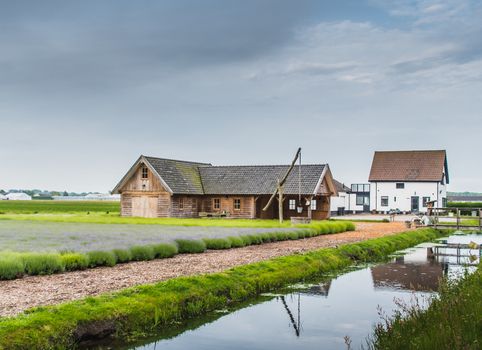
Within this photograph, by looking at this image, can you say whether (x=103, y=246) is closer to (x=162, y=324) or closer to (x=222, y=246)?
(x=222, y=246)

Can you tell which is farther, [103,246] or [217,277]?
[103,246]

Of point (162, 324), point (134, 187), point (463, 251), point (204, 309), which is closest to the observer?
point (162, 324)

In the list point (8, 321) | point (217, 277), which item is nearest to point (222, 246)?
point (217, 277)

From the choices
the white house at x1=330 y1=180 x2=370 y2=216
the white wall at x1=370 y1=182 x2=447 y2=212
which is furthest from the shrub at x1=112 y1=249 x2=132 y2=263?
the white house at x1=330 y1=180 x2=370 y2=216

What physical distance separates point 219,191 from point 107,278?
38537 mm

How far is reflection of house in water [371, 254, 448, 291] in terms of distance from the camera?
19066 mm

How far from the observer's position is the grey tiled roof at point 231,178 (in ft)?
175

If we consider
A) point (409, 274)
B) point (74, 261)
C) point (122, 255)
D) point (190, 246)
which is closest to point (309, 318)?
point (409, 274)

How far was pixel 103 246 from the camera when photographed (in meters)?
22.0

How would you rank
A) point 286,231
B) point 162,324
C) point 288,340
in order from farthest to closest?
point 286,231
point 162,324
point 288,340

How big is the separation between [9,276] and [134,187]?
122ft

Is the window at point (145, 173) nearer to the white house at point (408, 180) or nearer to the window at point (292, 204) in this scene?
the window at point (292, 204)

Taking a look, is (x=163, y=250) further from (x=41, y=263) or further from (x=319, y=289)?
(x=319, y=289)

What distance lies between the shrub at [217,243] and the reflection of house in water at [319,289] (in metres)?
8.58
